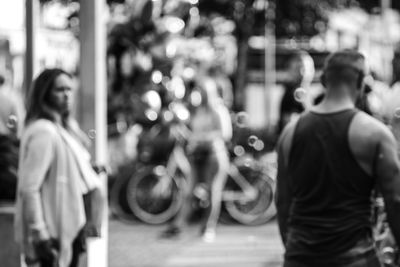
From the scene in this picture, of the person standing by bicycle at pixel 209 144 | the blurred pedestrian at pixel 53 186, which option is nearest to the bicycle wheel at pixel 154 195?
the person standing by bicycle at pixel 209 144

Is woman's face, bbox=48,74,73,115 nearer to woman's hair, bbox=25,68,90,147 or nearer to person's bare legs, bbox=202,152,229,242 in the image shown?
woman's hair, bbox=25,68,90,147

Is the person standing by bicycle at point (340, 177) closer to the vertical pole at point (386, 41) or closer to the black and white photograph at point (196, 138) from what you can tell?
the black and white photograph at point (196, 138)

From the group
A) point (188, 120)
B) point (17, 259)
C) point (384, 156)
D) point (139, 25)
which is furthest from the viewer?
point (139, 25)

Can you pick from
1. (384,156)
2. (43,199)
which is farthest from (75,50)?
(384,156)

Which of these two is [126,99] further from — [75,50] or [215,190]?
[75,50]

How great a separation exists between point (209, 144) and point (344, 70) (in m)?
8.11

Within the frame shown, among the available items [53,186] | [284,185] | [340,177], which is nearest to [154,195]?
[53,186]

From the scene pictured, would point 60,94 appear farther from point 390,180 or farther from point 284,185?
point 390,180

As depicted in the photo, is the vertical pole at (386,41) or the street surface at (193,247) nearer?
the street surface at (193,247)

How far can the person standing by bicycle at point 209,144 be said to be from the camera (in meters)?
12.5

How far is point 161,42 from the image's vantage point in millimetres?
14969

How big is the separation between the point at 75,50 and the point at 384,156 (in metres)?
15.8

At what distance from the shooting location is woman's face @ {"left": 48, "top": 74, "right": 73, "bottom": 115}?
5863mm

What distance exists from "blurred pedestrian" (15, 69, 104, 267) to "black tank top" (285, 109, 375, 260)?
1536 mm
